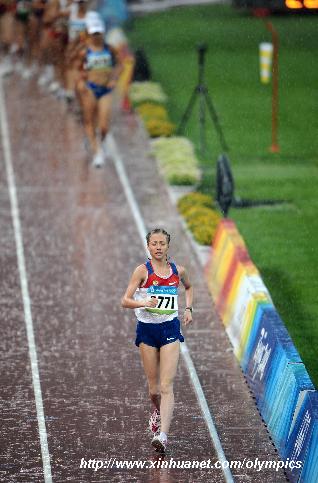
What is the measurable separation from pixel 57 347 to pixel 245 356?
213cm

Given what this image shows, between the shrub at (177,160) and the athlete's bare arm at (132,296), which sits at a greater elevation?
the athlete's bare arm at (132,296)

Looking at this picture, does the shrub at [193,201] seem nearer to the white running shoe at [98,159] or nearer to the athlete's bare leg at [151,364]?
the white running shoe at [98,159]

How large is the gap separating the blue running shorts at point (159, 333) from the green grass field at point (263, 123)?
8.92 ft

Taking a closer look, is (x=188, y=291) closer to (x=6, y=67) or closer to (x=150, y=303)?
(x=150, y=303)

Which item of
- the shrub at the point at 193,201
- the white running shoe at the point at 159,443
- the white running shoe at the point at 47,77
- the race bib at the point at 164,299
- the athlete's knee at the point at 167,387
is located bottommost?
the white running shoe at the point at 47,77

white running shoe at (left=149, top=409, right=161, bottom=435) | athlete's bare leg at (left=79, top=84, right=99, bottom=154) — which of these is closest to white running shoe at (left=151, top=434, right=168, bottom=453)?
white running shoe at (left=149, top=409, right=161, bottom=435)

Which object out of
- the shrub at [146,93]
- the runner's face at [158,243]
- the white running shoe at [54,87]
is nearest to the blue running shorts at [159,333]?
the runner's face at [158,243]

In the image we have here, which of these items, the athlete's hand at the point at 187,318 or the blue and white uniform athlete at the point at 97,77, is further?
the blue and white uniform athlete at the point at 97,77

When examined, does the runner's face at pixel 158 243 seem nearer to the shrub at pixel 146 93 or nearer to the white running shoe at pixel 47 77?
the shrub at pixel 146 93

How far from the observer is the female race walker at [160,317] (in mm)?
12945

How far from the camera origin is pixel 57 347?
16.3 meters

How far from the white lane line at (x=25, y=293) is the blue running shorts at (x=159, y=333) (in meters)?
1.33

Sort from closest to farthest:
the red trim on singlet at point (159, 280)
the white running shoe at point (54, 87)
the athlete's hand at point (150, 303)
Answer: the athlete's hand at point (150, 303)
the red trim on singlet at point (159, 280)
the white running shoe at point (54, 87)

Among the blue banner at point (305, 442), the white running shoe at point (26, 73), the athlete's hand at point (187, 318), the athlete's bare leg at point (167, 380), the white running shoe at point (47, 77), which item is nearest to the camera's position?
the blue banner at point (305, 442)
